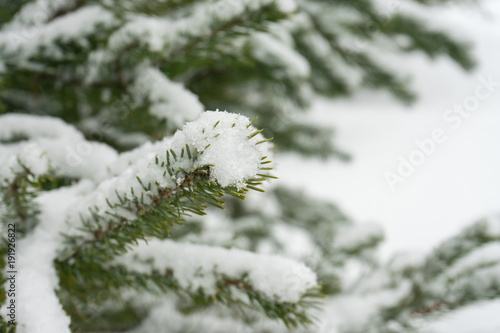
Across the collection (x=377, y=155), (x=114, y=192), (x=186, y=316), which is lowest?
(x=186, y=316)

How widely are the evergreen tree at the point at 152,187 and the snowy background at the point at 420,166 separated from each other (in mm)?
1085

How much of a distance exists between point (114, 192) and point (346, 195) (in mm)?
2714

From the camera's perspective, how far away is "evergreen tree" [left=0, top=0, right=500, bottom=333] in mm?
341

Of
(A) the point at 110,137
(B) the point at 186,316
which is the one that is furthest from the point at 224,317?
(A) the point at 110,137

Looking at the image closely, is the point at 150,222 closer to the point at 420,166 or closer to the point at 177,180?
the point at 177,180

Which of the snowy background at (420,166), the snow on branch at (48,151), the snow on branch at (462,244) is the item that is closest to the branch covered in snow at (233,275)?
the snow on branch at (48,151)

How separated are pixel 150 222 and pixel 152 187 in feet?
0.17

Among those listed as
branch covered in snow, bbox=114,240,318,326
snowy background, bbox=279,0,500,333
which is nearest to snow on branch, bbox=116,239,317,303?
branch covered in snow, bbox=114,240,318,326

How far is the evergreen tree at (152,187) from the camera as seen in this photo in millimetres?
341

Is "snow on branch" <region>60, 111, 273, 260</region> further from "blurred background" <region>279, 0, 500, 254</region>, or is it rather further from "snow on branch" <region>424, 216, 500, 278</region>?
"blurred background" <region>279, 0, 500, 254</region>

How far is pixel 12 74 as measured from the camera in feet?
2.17

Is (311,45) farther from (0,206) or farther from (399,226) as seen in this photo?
(399,226)

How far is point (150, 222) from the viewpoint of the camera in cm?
37

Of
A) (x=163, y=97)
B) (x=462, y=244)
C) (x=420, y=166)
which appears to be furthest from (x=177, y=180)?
(x=420, y=166)
